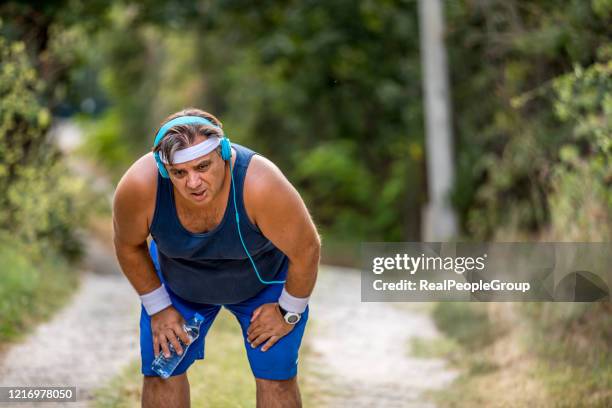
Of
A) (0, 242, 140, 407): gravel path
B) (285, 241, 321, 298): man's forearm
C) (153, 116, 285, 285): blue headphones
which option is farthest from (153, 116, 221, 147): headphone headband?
(0, 242, 140, 407): gravel path

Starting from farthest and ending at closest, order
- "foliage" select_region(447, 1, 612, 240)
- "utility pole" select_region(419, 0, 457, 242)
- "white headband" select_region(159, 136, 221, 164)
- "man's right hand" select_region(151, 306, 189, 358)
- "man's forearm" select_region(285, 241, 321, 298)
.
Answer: "utility pole" select_region(419, 0, 457, 242) → "foliage" select_region(447, 1, 612, 240) → "man's right hand" select_region(151, 306, 189, 358) → "man's forearm" select_region(285, 241, 321, 298) → "white headband" select_region(159, 136, 221, 164)

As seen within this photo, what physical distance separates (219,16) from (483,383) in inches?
335

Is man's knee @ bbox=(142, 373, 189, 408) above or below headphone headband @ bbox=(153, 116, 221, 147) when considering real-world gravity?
below

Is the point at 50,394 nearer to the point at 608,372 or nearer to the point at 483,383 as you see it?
the point at 483,383

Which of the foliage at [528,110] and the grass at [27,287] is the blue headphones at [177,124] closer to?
the foliage at [528,110]

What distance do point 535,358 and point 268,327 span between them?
3075 millimetres

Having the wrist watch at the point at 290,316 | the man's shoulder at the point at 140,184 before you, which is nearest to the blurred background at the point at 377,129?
the wrist watch at the point at 290,316

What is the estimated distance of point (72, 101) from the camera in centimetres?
1130

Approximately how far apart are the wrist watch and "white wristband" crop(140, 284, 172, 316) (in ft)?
1.58

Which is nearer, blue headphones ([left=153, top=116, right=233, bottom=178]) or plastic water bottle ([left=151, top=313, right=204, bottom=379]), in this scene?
blue headphones ([left=153, top=116, right=233, bottom=178])

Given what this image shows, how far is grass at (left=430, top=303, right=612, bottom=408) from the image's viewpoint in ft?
17.8

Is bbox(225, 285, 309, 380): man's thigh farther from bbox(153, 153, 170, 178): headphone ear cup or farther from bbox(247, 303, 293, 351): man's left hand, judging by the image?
bbox(153, 153, 170, 178): headphone ear cup

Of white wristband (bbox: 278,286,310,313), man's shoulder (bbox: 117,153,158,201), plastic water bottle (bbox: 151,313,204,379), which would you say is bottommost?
plastic water bottle (bbox: 151,313,204,379)

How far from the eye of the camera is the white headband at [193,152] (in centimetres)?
335
